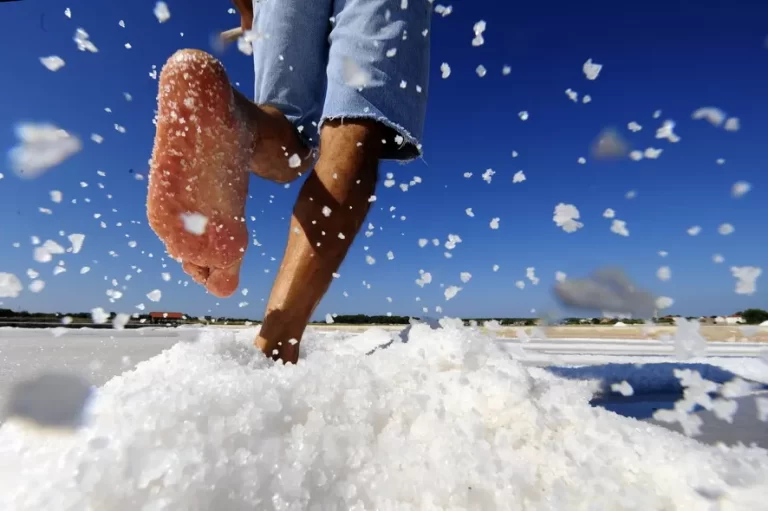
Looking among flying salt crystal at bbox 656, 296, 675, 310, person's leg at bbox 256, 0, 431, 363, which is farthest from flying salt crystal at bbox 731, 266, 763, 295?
person's leg at bbox 256, 0, 431, 363

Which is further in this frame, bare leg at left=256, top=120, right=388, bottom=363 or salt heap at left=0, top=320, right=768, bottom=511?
bare leg at left=256, top=120, right=388, bottom=363

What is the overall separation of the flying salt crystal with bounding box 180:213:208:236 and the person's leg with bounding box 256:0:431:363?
134mm

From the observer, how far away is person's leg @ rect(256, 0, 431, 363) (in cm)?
80

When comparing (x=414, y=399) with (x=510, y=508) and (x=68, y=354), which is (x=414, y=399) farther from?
(x=68, y=354)

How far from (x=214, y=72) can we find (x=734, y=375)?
107 centimetres

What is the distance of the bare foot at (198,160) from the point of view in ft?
2.42

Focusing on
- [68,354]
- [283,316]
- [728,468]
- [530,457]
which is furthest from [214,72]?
[68,354]

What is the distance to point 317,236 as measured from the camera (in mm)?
796

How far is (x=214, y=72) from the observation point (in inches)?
29.6

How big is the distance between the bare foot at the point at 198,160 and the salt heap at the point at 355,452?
0.26m

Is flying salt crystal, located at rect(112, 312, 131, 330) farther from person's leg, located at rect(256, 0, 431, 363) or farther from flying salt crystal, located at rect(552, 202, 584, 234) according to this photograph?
flying salt crystal, located at rect(552, 202, 584, 234)

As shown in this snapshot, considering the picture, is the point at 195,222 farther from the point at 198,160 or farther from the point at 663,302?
the point at 663,302

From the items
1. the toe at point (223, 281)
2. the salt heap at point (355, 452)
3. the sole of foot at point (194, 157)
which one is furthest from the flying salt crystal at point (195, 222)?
the salt heap at point (355, 452)

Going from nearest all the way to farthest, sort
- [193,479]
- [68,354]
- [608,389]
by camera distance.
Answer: [193,479]
[608,389]
[68,354]
